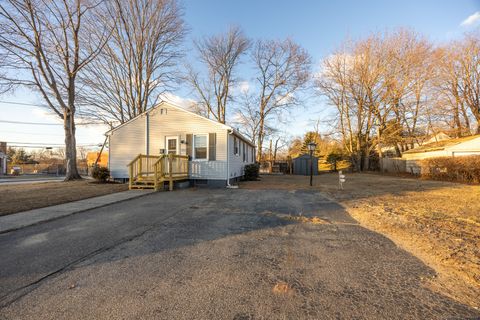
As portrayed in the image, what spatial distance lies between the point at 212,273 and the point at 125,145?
1157 cm

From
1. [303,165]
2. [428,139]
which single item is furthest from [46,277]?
[428,139]

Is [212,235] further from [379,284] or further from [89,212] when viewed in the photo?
[89,212]

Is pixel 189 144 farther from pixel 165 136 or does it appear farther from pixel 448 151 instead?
pixel 448 151

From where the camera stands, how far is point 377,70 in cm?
1945

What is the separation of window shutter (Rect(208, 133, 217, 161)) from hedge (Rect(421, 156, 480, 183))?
14265 millimetres

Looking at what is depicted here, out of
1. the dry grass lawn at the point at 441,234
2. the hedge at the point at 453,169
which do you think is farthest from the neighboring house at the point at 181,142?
the hedge at the point at 453,169

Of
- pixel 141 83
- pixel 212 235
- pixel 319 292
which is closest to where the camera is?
pixel 319 292

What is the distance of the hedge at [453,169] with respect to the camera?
11.2 m

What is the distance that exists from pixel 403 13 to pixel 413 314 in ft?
48.3

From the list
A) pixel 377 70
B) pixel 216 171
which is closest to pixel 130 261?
pixel 216 171

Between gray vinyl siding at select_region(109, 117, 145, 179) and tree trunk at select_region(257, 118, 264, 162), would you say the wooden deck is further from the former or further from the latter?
tree trunk at select_region(257, 118, 264, 162)

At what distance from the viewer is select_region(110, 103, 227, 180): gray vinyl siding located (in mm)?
10180

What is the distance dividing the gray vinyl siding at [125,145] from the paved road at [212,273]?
26.1 ft

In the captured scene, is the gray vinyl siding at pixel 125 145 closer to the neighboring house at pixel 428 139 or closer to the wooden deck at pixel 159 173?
the wooden deck at pixel 159 173
